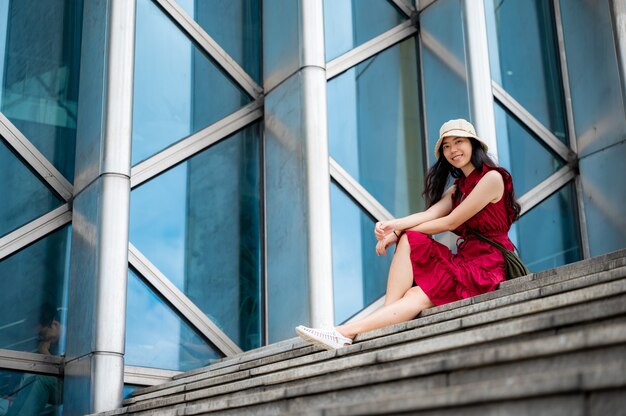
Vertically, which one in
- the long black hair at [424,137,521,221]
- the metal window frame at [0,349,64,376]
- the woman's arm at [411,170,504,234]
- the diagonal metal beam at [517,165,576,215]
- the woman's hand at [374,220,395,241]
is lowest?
the metal window frame at [0,349,64,376]

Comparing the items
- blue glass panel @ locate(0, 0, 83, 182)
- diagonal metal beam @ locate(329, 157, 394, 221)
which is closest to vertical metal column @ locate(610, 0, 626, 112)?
diagonal metal beam @ locate(329, 157, 394, 221)

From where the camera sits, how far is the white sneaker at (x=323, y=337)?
524 cm

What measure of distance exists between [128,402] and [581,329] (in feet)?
16.7

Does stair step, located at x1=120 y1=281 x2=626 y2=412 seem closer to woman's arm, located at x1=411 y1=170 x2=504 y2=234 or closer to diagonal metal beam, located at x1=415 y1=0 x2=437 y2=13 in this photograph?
woman's arm, located at x1=411 y1=170 x2=504 y2=234

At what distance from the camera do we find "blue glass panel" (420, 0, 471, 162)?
9.64 metres

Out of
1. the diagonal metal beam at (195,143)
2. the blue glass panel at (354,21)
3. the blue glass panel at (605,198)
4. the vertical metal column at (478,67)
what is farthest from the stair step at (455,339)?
the blue glass panel at (605,198)

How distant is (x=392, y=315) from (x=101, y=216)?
3.31 m

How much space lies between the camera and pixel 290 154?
8789 mm

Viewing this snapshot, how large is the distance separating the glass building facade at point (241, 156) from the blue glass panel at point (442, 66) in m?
0.02

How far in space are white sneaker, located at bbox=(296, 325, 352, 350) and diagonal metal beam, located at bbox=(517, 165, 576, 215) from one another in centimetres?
527

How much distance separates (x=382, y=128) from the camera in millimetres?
9977

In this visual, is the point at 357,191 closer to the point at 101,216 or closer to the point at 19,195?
the point at 101,216

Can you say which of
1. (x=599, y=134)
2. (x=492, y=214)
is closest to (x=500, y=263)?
(x=492, y=214)

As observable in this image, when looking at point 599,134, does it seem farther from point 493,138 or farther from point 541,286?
point 541,286
